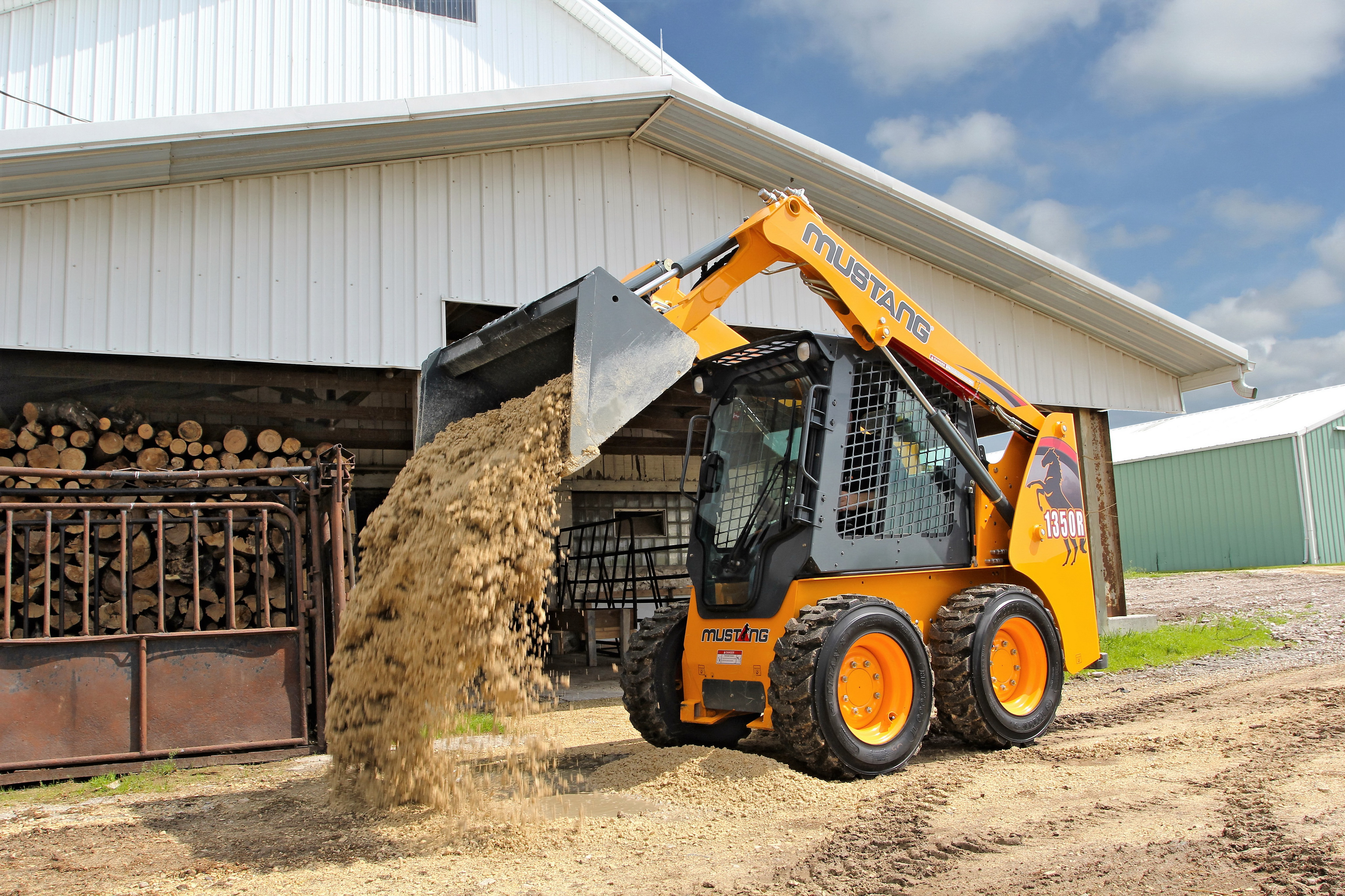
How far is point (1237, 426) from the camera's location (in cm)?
3131

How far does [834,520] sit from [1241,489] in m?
28.4

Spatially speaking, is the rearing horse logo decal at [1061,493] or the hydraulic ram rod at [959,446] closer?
the hydraulic ram rod at [959,446]

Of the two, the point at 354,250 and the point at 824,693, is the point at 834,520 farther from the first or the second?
the point at 354,250

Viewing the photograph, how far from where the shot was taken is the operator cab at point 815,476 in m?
5.64

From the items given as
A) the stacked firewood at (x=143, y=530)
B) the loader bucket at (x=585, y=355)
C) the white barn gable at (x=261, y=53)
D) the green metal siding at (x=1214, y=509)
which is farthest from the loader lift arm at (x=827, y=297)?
the green metal siding at (x=1214, y=509)

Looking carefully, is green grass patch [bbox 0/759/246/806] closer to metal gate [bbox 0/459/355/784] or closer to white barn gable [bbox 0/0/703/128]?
metal gate [bbox 0/459/355/784]

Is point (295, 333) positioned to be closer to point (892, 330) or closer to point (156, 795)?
point (156, 795)

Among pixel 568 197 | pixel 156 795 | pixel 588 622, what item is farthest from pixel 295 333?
pixel 588 622

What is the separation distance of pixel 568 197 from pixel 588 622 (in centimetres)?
523

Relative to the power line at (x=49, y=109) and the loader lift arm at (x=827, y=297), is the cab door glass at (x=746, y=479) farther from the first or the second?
the power line at (x=49, y=109)

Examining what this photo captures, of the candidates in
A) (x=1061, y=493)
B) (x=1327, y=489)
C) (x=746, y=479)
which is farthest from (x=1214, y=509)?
(x=746, y=479)

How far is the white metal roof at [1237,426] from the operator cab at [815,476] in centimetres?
2277

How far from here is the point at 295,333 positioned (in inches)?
303

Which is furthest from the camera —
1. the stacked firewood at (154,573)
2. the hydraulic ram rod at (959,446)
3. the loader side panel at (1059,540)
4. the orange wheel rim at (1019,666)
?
the stacked firewood at (154,573)
